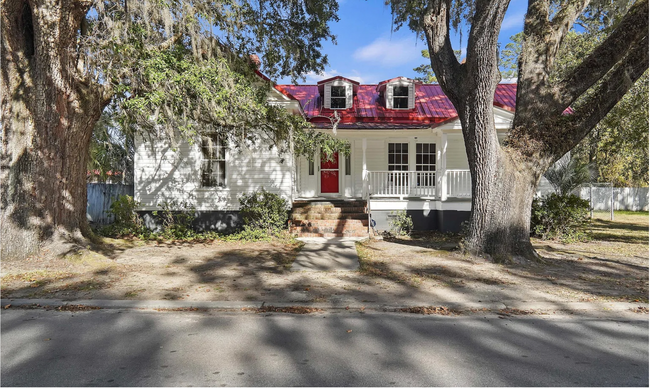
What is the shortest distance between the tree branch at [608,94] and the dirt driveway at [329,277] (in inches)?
106

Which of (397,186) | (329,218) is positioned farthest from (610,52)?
(329,218)

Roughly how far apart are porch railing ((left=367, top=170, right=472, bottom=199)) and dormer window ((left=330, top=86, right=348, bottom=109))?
11.3ft

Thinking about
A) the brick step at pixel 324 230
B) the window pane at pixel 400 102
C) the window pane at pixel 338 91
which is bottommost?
the brick step at pixel 324 230

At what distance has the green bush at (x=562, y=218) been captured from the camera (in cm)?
1202

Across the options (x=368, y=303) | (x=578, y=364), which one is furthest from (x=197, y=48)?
(x=578, y=364)

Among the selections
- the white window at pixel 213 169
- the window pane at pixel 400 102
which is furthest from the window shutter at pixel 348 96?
the white window at pixel 213 169

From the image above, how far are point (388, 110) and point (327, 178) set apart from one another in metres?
3.83

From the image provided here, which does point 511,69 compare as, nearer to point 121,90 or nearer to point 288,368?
point 121,90

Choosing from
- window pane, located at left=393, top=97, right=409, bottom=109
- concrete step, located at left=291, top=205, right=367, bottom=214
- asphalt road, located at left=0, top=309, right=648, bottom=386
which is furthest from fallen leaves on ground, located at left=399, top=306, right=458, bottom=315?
window pane, located at left=393, top=97, right=409, bottom=109

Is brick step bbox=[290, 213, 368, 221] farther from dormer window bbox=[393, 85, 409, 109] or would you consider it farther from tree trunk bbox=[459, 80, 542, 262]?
dormer window bbox=[393, 85, 409, 109]

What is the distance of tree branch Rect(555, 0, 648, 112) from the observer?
744 centimetres

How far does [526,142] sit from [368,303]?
5.09 meters

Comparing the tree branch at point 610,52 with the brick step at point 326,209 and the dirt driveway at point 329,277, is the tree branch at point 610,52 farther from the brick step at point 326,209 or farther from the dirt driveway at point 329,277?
the brick step at point 326,209

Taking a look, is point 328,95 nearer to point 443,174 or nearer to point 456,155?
point 456,155
